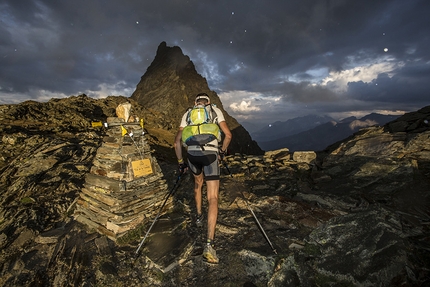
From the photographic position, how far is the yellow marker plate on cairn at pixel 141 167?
5.34 metres

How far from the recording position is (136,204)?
522 cm

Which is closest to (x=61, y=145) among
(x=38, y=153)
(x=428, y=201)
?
(x=38, y=153)

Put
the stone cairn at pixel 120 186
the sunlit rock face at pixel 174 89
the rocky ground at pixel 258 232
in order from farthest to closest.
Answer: the sunlit rock face at pixel 174 89 → the stone cairn at pixel 120 186 → the rocky ground at pixel 258 232

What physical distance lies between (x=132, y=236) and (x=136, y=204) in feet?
2.57

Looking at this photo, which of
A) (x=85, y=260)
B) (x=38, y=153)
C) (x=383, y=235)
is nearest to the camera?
(x=383, y=235)

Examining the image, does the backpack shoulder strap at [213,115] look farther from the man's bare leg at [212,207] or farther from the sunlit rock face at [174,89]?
the sunlit rock face at [174,89]

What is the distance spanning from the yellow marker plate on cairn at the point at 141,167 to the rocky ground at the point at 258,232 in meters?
1.33

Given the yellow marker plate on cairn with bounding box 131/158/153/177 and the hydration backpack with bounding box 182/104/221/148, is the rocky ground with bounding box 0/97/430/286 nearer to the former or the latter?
the yellow marker plate on cairn with bounding box 131/158/153/177

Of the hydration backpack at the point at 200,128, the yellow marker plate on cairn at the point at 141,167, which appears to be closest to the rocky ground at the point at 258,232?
the yellow marker plate on cairn at the point at 141,167

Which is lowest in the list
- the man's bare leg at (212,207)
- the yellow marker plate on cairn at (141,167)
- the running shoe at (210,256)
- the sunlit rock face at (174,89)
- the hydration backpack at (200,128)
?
the running shoe at (210,256)

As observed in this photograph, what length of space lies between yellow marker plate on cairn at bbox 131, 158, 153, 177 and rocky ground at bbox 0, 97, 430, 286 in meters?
1.33

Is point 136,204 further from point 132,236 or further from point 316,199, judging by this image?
point 316,199

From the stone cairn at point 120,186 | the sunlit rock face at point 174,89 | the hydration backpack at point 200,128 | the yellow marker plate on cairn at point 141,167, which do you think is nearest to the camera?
the hydration backpack at point 200,128

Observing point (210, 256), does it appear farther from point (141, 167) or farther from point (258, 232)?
point (141, 167)
